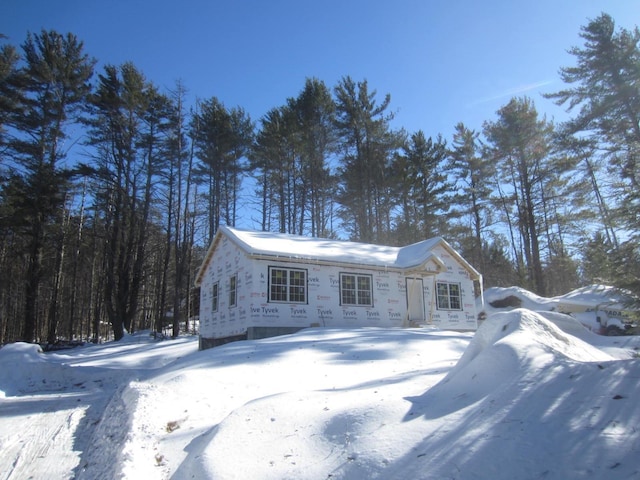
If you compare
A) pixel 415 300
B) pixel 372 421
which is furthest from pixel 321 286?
pixel 372 421

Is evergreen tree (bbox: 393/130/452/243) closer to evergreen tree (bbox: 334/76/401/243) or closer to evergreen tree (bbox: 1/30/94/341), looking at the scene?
evergreen tree (bbox: 334/76/401/243)

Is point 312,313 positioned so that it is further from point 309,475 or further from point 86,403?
point 309,475

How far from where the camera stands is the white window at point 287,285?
50.9 ft

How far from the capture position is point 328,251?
17734 millimetres

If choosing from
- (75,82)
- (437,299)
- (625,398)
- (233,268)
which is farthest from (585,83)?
(75,82)

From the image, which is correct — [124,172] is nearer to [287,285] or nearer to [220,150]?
[220,150]

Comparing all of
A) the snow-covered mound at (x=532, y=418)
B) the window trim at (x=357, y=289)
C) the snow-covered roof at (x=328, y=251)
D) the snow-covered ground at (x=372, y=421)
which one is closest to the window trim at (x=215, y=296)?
the snow-covered roof at (x=328, y=251)

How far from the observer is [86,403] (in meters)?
8.41

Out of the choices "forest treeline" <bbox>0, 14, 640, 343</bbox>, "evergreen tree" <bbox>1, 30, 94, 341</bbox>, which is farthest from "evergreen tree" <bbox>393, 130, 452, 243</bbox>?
"evergreen tree" <bbox>1, 30, 94, 341</bbox>

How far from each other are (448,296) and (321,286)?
6.75 metres

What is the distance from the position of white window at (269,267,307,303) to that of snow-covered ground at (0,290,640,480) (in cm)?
713

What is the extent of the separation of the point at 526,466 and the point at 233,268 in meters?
15.4

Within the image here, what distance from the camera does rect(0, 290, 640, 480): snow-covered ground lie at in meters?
2.56

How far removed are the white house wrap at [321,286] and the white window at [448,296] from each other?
46 millimetres
